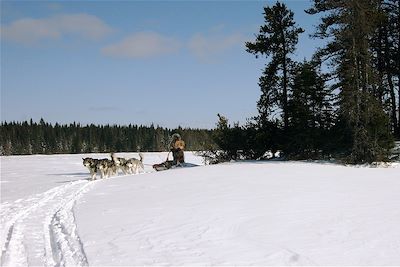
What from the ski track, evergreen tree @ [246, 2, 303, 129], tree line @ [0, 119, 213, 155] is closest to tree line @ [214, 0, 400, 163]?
evergreen tree @ [246, 2, 303, 129]

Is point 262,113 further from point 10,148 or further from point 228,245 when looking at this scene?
point 10,148

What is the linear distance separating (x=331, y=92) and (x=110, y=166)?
41.1 feet

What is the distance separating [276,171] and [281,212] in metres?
8.76

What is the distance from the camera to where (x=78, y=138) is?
95750mm

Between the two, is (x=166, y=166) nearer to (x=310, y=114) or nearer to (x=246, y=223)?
(x=310, y=114)

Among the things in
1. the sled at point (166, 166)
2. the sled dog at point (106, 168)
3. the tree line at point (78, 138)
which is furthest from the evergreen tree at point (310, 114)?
the tree line at point (78, 138)

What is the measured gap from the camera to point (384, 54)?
27641 millimetres

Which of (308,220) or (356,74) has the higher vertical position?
(356,74)

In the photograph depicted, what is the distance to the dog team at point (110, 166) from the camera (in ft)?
65.7

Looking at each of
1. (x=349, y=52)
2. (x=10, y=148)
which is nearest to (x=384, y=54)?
(x=349, y=52)

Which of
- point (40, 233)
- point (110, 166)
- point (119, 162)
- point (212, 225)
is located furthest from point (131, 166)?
point (212, 225)

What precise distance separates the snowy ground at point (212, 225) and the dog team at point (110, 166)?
5.60 metres

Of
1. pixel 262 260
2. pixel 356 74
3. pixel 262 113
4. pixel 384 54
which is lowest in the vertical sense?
→ pixel 262 260

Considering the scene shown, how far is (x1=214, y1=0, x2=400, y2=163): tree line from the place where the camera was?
20.7 m
